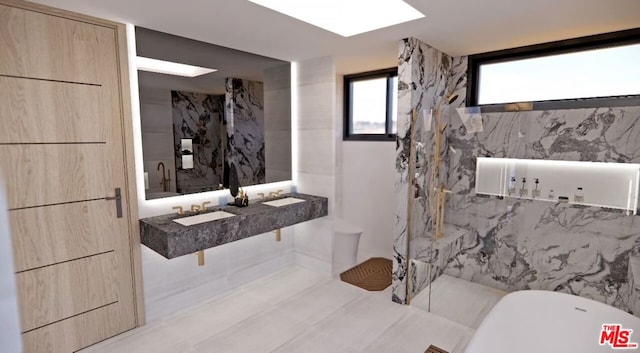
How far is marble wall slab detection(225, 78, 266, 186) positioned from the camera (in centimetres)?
331

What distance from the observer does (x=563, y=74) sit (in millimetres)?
3096

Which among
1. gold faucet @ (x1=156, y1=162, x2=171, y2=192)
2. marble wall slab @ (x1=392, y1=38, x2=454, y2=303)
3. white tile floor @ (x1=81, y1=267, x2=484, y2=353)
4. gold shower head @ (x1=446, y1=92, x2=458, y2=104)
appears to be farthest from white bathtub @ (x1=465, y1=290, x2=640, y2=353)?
gold faucet @ (x1=156, y1=162, x2=171, y2=192)

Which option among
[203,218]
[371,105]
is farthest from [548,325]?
[371,105]

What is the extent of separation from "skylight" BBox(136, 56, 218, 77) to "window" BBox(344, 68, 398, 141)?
80.6 inches

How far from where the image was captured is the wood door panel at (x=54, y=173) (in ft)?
6.93

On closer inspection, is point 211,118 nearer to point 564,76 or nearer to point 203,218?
point 203,218

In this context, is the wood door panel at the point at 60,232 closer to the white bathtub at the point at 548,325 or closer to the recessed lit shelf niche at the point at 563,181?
the white bathtub at the point at 548,325

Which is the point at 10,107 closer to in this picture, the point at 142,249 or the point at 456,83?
the point at 142,249

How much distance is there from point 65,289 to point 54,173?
82cm

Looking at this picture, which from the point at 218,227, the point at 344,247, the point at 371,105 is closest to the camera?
the point at 218,227

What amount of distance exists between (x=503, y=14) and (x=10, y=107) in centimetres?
327

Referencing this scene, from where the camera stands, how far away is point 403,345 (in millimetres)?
2506

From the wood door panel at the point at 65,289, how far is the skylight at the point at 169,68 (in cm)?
149

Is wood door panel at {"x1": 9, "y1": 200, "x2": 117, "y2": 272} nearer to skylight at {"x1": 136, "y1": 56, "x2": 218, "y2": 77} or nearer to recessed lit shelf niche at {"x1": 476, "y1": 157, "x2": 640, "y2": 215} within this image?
skylight at {"x1": 136, "y1": 56, "x2": 218, "y2": 77}
